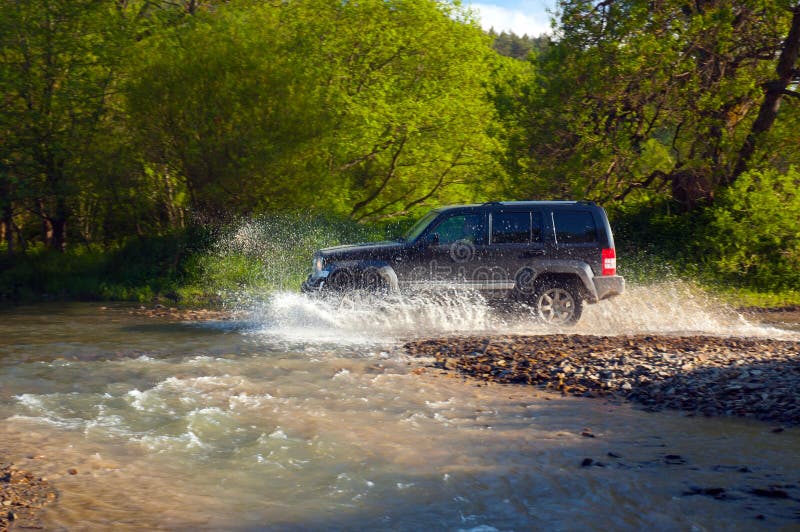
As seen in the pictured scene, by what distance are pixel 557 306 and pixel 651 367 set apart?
3.86m

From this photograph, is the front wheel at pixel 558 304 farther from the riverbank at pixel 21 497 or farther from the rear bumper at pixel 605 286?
the riverbank at pixel 21 497

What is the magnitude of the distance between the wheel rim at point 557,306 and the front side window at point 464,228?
1457mm

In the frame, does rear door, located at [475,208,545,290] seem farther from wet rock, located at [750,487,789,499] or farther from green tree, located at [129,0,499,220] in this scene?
green tree, located at [129,0,499,220]

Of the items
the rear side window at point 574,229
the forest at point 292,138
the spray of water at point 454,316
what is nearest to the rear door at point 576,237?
the rear side window at point 574,229

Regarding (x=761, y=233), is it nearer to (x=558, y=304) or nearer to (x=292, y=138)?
(x=558, y=304)

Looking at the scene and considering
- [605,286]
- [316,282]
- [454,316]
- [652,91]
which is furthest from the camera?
[652,91]

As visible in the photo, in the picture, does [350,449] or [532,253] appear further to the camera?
[532,253]

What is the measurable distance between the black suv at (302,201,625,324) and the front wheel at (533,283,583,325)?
0.02 meters

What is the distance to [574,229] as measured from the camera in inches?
534

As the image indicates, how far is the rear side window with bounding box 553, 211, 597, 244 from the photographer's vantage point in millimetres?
13547

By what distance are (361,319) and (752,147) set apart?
11.8 meters

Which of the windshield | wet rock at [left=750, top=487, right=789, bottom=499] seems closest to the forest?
the windshield

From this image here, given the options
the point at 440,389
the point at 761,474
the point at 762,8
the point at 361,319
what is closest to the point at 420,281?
the point at 361,319

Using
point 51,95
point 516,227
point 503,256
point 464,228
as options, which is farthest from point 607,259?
point 51,95
